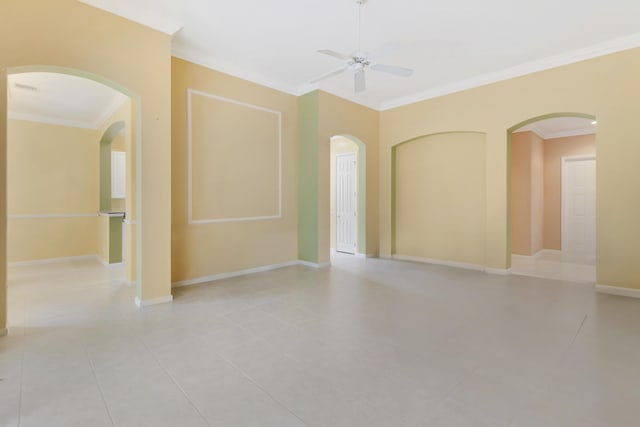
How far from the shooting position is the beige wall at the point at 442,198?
227 inches

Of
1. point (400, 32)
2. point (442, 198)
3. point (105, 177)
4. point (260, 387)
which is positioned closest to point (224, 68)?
point (400, 32)

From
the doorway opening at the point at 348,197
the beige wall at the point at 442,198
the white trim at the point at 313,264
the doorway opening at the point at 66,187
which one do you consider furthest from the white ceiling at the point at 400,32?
the white trim at the point at 313,264

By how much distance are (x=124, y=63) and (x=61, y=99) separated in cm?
304

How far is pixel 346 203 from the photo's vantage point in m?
7.47

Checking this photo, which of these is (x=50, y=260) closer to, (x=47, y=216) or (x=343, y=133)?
(x=47, y=216)

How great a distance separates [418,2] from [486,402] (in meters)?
3.71

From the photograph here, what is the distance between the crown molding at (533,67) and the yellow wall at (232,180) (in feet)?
8.52

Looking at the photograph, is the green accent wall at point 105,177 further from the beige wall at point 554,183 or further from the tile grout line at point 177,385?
the beige wall at point 554,183

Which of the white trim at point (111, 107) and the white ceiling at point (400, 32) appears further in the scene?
the white trim at point (111, 107)

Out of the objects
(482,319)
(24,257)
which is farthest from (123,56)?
(24,257)

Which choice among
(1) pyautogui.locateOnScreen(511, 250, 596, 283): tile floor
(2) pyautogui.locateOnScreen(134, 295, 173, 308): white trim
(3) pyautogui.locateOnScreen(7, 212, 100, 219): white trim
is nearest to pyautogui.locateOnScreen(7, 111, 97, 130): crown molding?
(3) pyautogui.locateOnScreen(7, 212, 100, 219): white trim

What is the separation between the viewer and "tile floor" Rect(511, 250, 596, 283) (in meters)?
5.16

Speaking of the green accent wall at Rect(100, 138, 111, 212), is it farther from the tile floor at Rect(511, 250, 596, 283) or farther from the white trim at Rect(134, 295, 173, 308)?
the tile floor at Rect(511, 250, 596, 283)

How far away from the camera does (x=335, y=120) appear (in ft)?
19.4
